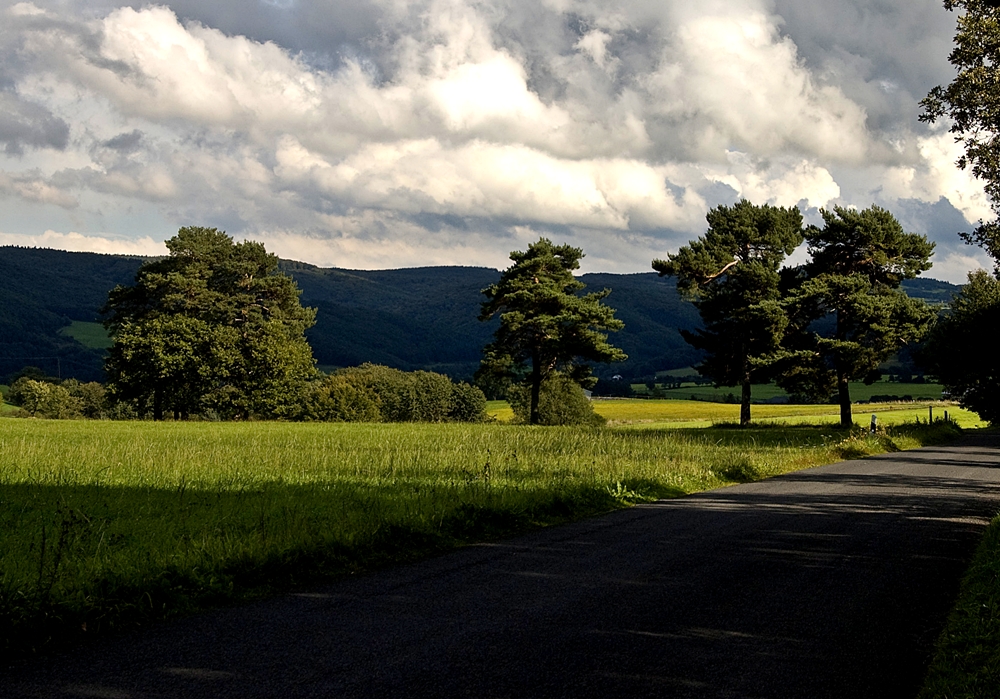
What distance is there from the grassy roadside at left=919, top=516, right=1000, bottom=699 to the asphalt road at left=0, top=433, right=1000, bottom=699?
17cm

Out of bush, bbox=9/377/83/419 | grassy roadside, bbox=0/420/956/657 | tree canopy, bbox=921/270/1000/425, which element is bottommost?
bush, bbox=9/377/83/419

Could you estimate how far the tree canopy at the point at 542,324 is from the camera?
6034 centimetres

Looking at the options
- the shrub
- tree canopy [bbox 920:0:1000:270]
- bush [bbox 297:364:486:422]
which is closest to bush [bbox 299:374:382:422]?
bush [bbox 297:364:486:422]

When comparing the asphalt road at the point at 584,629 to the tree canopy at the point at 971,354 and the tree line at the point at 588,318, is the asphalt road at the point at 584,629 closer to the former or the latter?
the tree canopy at the point at 971,354

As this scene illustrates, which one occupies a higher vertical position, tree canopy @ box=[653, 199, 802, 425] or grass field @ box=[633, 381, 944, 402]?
tree canopy @ box=[653, 199, 802, 425]

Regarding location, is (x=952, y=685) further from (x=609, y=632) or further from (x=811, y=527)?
(x=811, y=527)

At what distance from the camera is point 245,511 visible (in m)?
12.3

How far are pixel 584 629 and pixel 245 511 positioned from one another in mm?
6903

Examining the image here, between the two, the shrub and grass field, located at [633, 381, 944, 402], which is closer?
the shrub

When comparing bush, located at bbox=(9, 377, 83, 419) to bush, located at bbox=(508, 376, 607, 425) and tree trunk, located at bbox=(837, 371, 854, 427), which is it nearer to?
bush, located at bbox=(508, 376, 607, 425)

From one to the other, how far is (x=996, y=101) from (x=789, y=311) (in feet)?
122

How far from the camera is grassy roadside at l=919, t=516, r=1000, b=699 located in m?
5.53

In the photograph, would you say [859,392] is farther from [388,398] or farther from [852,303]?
[852,303]

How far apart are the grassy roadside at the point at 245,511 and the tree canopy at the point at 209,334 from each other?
3515 cm
